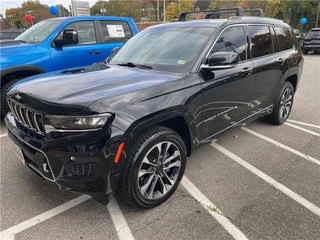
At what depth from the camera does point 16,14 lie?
67062 millimetres

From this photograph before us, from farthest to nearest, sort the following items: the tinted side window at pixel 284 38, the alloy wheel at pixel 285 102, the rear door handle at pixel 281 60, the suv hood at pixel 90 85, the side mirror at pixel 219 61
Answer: the alloy wheel at pixel 285 102
the tinted side window at pixel 284 38
the rear door handle at pixel 281 60
the side mirror at pixel 219 61
the suv hood at pixel 90 85

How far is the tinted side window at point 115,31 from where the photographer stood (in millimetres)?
6035

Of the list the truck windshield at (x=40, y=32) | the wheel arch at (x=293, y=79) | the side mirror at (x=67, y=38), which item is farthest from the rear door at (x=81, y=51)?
the wheel arch at (x=293, y=79)

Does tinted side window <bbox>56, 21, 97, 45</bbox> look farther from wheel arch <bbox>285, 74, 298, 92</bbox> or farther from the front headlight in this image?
wheel arch <bbox>285, 74, 298, 92</bbox>

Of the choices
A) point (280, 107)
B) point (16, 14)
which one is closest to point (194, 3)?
point (16, 14)

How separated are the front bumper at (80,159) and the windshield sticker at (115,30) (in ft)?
14.3

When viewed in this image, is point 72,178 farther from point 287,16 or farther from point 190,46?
point 287,16

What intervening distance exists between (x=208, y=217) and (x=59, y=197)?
4.99ft

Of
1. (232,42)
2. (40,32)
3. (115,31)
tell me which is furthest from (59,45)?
(232,42)

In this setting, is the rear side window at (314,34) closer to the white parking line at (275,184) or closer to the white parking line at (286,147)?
the white parking line at (286,147)

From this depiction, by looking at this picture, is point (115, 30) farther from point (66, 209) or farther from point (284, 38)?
point (66, 209)

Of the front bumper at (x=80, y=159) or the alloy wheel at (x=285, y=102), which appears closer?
the front bumper at (x=80, y=159)

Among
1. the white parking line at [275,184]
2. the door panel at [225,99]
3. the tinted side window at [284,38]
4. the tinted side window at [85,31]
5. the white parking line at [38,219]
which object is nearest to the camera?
the white parking line at [38,219]

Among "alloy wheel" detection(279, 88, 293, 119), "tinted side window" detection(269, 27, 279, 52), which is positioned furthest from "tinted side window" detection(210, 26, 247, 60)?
"alloy wheel" detection(279, 88, 293, 119)
